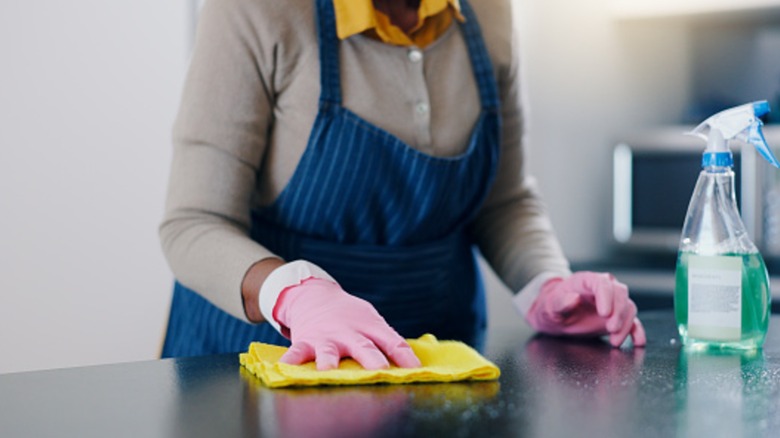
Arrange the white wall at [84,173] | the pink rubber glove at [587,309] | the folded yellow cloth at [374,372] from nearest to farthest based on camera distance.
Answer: the folded yellow cloth at [374,372]
the pink rubber glove at [587,309]
the white wall at [84,173]

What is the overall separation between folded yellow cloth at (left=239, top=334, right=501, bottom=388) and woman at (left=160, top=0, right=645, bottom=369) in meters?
0.27

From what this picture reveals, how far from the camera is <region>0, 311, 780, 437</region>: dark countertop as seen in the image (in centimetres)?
79

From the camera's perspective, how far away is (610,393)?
0.93 meters

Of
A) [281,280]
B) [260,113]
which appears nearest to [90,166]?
[260,113]

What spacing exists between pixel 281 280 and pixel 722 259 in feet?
1.64

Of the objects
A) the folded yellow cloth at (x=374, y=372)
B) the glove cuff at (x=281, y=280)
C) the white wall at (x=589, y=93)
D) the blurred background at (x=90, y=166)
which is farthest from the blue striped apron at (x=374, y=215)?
the white wall at (x=589, y=93)

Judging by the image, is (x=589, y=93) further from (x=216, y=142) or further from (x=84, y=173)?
(x=216, y=142)

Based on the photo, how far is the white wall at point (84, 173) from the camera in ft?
7.83

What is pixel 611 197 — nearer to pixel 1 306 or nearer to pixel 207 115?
pixel 1 306

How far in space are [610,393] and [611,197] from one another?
2503mm

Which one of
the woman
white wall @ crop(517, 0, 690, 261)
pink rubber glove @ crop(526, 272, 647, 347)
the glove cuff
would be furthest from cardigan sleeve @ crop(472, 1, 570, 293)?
white wall @ crop(517, 0, 690, 261)

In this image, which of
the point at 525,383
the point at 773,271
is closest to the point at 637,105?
the point at 773,271

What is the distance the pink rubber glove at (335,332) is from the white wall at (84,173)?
1.46 meters

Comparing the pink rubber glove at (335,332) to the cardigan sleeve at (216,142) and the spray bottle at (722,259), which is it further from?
the spray bottle at (722,259)
